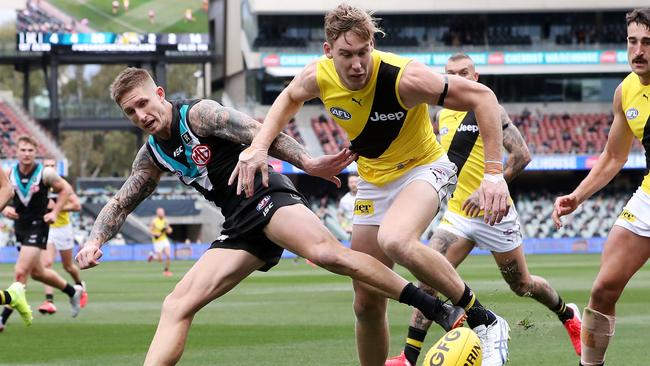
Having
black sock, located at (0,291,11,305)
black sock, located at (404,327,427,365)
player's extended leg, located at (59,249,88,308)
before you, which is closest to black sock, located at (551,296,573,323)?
black sock, located at (404,327,427,365)

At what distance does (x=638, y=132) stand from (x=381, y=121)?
6.37 ft

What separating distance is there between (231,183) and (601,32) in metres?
57.3

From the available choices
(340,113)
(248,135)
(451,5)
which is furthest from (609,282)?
(451,5)

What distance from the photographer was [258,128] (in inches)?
314

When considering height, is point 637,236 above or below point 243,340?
above

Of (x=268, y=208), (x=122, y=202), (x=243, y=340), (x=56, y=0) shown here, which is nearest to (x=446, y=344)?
(x=268, y=208)

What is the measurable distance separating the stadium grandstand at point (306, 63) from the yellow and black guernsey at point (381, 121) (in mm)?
41321

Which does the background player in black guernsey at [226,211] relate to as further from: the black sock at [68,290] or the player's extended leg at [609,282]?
the black sock at [68,290]

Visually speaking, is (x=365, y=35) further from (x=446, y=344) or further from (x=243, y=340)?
(x=243, y=340)

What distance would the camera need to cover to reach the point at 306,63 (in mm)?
60500

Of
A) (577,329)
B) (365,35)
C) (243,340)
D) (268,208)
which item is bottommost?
(243,340)

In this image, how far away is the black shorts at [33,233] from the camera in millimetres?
15562

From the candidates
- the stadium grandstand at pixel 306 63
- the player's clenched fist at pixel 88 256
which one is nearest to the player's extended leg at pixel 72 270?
the player's clenched fist at pixel 88 256

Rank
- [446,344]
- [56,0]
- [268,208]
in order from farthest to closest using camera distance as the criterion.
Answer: [56,0] → [268,208] → [446,344]
